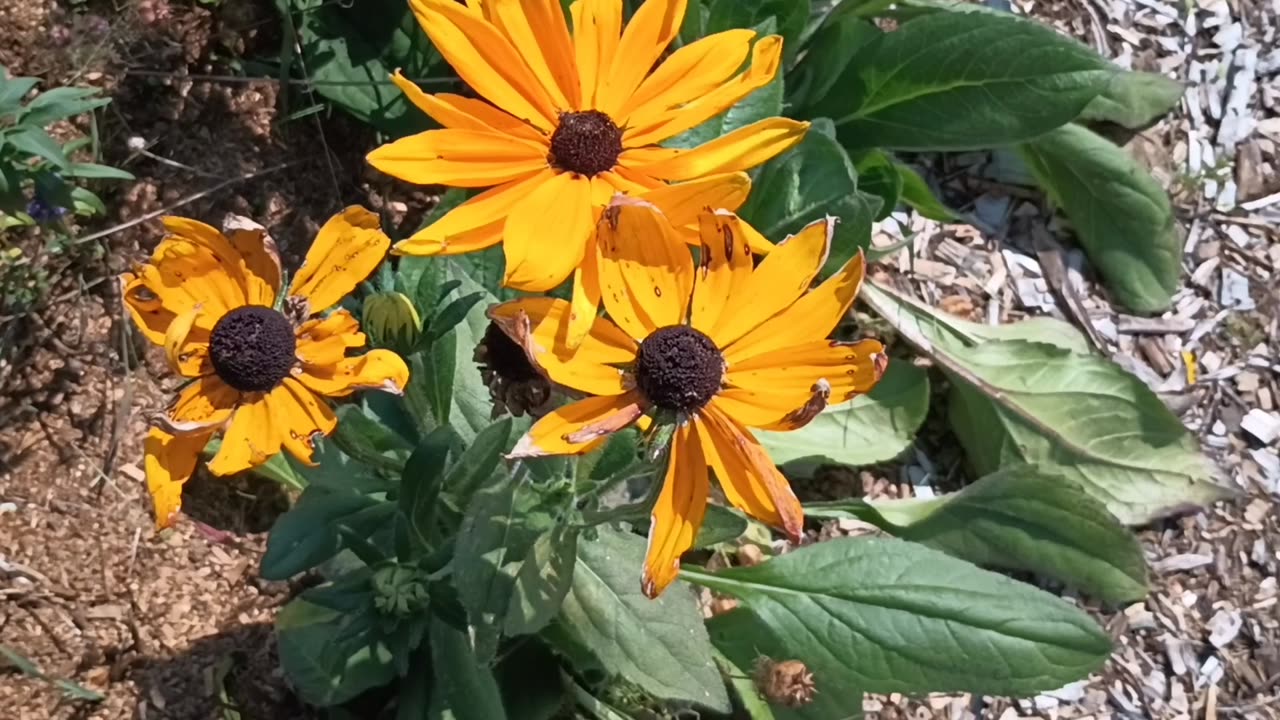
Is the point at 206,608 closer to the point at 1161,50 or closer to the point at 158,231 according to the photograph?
the point at 158,231

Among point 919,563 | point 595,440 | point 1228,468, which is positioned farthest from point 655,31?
point 1228,468

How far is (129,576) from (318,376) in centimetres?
90

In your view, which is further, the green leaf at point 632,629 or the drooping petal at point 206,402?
the green leaf at point 632,629

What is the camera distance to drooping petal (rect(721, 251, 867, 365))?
1473 millimetres

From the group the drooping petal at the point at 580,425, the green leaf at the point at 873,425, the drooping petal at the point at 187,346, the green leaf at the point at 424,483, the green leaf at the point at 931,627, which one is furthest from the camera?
the green leaf at the point at 873,425

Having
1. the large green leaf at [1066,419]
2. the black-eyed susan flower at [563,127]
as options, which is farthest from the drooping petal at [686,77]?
the large green leaf at [1066,419]

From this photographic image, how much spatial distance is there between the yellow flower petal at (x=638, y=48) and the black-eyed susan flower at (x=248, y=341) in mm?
350

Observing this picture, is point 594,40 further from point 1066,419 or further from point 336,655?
point 1066,419

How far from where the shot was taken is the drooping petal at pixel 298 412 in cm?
147

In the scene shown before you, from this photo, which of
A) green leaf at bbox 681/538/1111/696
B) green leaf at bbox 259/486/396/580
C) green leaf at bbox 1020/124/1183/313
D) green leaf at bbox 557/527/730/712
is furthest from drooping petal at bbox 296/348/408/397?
green leaf at bbox 1020/124/1183/313

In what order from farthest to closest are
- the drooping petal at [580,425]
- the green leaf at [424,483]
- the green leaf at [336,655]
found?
the green leaf at [336,655]
the green leaf at [424,483]
the drooping petal at [580,425]

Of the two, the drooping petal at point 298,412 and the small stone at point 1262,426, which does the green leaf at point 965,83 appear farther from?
the drooping petal at point 298,412

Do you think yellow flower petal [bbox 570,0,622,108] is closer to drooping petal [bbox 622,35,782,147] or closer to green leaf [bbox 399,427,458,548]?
drooping petal [bbox 622,35,782,147]

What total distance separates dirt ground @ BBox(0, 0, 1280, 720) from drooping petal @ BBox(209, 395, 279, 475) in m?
0.81
